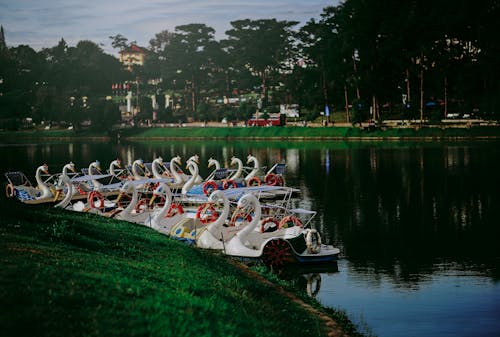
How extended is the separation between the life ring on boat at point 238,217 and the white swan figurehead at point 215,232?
44.5 inches

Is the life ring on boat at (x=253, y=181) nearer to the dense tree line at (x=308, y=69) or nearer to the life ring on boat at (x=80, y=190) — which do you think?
the life ring on boat at (x=80, y=190)

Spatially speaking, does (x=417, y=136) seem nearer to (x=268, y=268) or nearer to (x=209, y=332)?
(x=268, y=268)

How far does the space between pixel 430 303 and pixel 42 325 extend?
1151cm

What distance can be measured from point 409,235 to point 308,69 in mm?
82113

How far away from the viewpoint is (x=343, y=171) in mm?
56688

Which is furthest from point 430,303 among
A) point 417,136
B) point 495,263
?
point 417,136

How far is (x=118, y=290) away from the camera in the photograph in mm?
13039

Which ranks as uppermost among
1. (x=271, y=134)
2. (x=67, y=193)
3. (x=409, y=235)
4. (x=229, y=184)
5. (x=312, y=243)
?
(x=271, y=134)

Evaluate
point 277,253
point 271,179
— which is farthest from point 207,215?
point 271,179

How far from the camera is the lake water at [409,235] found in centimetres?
1900

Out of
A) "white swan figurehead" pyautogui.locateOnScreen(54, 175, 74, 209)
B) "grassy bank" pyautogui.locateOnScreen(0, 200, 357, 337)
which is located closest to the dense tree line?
"white swan figurehead" pyautogui.locateOnScreen(54, 175, 74, 209)

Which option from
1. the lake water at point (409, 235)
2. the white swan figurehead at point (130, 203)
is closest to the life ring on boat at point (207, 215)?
the white swan figurehead at point (130, 203)

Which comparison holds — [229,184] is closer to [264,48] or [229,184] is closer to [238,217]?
[238,217]

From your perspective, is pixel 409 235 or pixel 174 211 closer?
pixel 409 235
